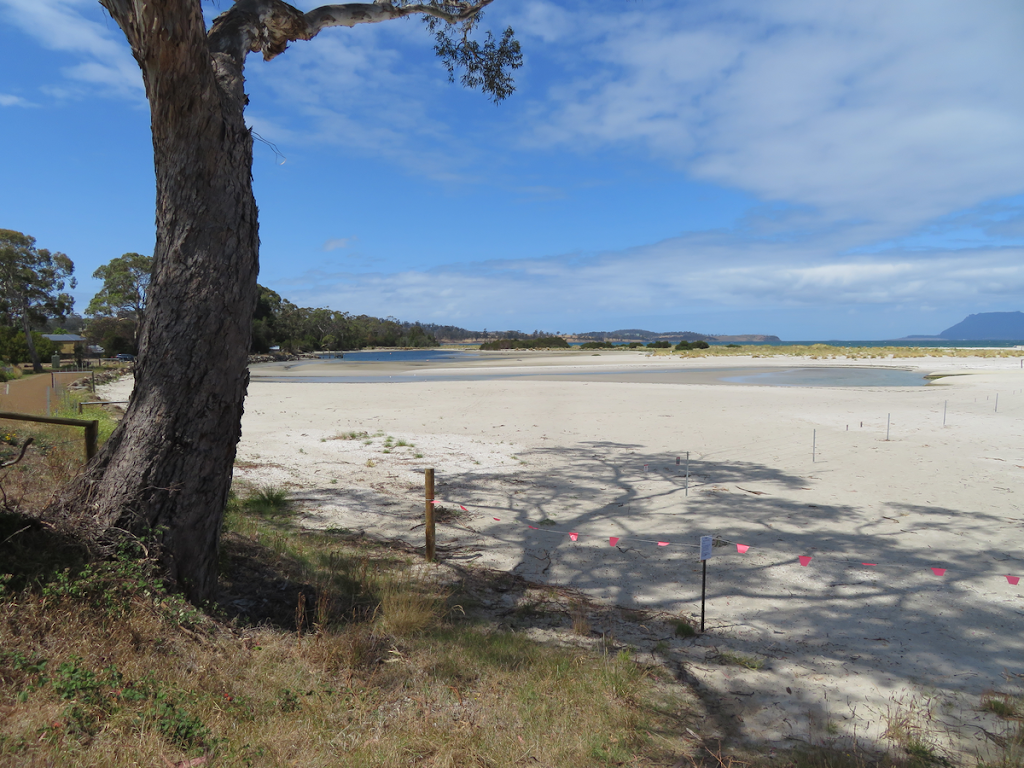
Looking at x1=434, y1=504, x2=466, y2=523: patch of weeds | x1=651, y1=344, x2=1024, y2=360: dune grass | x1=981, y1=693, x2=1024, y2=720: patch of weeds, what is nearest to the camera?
x1=981, y1=693, x2=1024, y2=720: patch of weeds

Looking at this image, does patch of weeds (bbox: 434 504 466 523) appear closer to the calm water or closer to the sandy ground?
the sandy ground

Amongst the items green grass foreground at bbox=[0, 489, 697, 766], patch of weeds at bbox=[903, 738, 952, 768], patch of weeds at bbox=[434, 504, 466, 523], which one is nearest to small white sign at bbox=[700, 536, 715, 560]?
green grass foreground at bbox=[0, 489, 697, 766]

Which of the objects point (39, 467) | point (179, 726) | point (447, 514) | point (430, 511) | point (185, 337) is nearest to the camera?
point (179, 726)

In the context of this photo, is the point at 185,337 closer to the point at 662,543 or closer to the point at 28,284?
the point at 662,543

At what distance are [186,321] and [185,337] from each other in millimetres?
110

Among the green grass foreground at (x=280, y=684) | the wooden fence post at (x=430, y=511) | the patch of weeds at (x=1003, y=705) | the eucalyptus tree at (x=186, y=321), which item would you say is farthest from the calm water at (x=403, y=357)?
the patch of weeds at (x=1003, y=705)

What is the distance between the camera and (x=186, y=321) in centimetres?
388

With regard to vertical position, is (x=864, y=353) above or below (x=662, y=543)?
above

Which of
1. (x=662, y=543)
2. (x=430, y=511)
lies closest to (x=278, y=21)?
(x=430, y=511)

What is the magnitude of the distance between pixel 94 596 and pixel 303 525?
12.2 ft

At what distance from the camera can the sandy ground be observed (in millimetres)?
4102

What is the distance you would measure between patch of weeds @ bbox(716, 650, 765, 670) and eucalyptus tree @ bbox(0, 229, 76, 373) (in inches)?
1952

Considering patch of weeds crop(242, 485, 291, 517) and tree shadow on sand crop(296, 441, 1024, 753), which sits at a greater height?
patch of weeds crop(242, 485, 291, 517)

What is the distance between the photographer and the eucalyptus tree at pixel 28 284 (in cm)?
Answer: 4219
